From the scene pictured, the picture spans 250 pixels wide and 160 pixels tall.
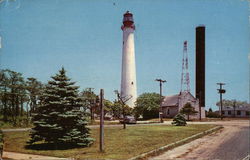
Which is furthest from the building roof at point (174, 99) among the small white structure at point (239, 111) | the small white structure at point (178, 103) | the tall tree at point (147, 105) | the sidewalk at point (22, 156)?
the sidewalk at point (22, 156)

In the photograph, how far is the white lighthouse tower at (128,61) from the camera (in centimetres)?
5806

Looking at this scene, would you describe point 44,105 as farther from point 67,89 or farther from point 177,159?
point 177,159

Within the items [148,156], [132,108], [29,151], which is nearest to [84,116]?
[29,151]

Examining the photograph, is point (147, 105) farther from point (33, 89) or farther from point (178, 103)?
point (33, 89)

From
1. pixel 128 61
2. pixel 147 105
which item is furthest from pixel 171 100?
pixel 128 61

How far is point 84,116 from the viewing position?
54.0 feet

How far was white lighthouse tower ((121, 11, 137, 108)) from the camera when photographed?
5806cm

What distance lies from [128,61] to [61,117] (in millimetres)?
43180

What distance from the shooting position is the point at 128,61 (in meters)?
58.0

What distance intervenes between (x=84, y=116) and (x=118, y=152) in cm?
401

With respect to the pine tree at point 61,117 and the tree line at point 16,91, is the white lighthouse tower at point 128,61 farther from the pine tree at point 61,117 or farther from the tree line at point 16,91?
the pine tree at point 61,117

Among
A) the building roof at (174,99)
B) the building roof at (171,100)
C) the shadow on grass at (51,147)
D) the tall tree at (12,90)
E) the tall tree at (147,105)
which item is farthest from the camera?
the building roof at (171,100)

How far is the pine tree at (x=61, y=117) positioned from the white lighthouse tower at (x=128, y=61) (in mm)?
41629

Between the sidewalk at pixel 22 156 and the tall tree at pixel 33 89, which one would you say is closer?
the sidewalk at pixel 22 156
